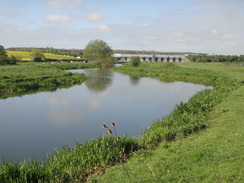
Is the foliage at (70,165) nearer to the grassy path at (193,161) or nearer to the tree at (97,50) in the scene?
the grassy path at (193,161)

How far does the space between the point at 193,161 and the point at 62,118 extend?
8.69 meters

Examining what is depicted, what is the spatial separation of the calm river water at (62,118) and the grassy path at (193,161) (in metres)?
3.37

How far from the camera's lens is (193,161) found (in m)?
5.68

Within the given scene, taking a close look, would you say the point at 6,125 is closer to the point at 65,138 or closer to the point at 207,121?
the point at 65,138

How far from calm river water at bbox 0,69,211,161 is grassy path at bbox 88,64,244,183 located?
11.1ft

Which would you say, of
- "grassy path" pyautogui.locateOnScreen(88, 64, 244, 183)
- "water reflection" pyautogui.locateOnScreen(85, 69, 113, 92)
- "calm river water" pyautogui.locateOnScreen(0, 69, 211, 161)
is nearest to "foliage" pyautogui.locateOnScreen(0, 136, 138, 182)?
"grassy path" pyautogui.locateOnScreen(88, 64, 244, 183)

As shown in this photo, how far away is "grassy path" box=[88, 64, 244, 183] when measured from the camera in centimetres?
489

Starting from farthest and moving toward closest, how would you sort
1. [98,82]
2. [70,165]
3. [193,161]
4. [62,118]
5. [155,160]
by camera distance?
[98,82], [62,118], [155,160], [70,165], [193,161]

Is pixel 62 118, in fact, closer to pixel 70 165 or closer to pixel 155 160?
pixel 70 165

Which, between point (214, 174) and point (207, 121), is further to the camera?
point (207, 121)

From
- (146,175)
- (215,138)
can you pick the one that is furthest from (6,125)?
(215,138)

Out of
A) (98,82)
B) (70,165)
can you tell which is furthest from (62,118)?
(98,82)

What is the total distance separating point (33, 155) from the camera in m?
7.98

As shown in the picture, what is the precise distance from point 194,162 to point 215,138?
231 cm
